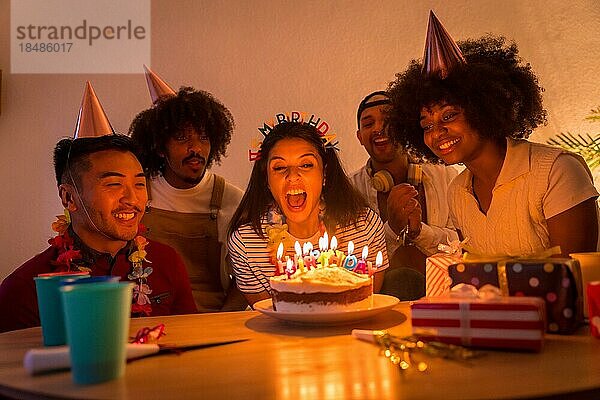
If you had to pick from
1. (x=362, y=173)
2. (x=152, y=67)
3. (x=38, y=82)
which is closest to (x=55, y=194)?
(x=38, y=82)

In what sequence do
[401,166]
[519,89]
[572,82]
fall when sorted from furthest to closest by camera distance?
[572,82] < [401,166] < [519,89]

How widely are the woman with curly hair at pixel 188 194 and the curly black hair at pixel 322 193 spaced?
1.49ft

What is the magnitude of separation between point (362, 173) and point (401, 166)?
19cm

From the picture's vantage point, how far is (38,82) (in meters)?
3.60

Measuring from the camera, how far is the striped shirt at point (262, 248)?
2.29 meters

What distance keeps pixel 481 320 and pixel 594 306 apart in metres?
0.25

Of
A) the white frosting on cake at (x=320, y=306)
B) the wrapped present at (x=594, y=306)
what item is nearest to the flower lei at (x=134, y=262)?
the white frosting on cake at (x=320, y=306)

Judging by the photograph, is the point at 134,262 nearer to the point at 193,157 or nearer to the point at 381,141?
the point at 193,157

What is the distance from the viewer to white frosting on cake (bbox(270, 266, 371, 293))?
144 centimetres

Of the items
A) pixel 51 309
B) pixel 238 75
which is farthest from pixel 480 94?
pixel 238 75

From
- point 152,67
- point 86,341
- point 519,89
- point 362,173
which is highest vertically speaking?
point 152,67

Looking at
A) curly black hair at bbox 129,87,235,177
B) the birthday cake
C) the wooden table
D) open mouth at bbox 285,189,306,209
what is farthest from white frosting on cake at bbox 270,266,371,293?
curly black hair at bbox 129,87,235,177

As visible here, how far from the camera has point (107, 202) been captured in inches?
77.6

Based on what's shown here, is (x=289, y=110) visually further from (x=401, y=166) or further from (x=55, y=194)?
(x=55, y=194)
